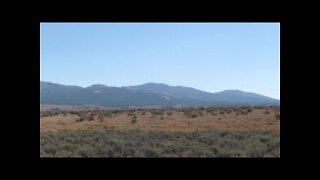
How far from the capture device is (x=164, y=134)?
779 inches

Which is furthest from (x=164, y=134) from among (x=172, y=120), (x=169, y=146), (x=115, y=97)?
(x=115, y=97)

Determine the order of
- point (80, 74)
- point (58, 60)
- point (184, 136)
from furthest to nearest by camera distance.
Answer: point (80, 74) → point (58, 60) → point (184, 136)

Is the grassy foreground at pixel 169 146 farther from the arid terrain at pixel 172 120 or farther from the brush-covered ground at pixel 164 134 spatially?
the arid terrain at pixel 172 120

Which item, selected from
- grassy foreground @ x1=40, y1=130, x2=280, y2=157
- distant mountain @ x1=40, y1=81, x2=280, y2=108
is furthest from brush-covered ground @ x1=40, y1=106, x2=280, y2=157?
distant mountain @ x1=40, y1=81, x2=280, y2=108

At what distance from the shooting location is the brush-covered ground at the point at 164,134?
14703 millimetres

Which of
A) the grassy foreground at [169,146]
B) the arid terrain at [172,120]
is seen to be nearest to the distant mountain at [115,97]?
the arid terrain at [172,120]

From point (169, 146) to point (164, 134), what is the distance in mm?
4103

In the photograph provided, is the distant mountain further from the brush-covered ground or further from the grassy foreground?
the grassy foreground

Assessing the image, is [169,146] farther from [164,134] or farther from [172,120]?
[172,120]
